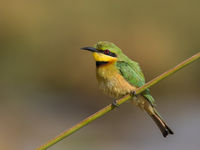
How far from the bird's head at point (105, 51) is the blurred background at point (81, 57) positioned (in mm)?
3692

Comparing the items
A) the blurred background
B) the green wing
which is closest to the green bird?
the green wing

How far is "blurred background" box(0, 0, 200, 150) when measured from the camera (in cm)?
717

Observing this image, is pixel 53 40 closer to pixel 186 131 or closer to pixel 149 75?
pixel 149 75

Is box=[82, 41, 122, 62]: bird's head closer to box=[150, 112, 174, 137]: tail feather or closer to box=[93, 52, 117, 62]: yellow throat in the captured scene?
box=[93, 52, 117, 62]: yellow throat

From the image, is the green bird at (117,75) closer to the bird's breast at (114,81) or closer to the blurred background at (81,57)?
the bird's breast at (114,81)

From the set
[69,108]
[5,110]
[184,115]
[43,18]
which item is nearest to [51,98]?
[69,108]

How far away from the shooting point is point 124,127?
6.90 m

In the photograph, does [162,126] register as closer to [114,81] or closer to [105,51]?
[114,81]

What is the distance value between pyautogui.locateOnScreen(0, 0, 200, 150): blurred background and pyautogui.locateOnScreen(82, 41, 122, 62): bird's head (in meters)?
3.69

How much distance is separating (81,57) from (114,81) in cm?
416

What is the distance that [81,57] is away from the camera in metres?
7.34

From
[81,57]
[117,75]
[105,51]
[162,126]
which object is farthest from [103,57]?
[81,57]

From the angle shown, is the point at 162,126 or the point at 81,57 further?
the point at 81,57

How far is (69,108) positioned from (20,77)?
984 mm
